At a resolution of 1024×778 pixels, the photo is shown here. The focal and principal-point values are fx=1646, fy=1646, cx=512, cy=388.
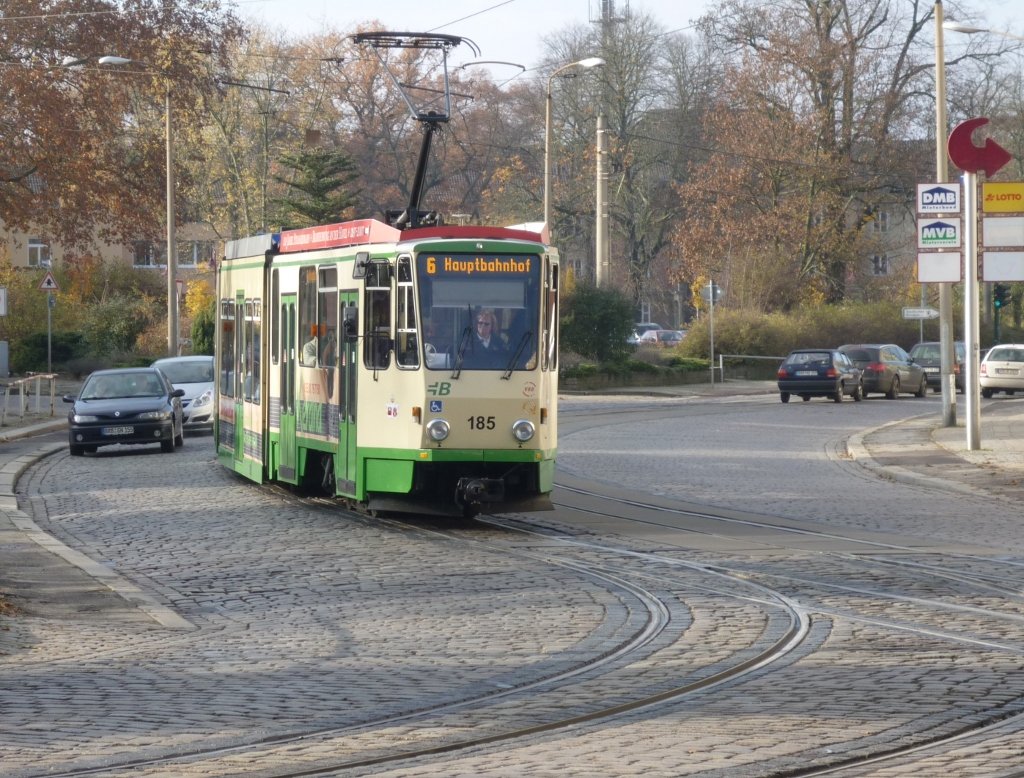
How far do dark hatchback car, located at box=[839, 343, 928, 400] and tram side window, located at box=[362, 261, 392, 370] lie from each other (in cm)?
3328

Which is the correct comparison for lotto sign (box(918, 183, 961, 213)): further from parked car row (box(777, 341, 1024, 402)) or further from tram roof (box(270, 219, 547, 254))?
parked car row (box(777, 341, 1024, 402))

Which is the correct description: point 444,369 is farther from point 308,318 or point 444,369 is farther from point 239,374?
point 239,374

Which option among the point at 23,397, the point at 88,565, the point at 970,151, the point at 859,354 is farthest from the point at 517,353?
the point at 859,354

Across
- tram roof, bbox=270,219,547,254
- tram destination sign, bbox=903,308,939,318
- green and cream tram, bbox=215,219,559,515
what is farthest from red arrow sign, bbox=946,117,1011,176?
tram destination sign, bbox=903,308,939,318

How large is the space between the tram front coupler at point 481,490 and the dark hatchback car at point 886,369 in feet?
110

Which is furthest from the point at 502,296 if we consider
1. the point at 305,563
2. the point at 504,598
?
the point at 504,598

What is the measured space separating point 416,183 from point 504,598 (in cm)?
1092

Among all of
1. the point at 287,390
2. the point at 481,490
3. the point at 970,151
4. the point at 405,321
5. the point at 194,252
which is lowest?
the point at 481,490

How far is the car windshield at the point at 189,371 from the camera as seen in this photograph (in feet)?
111

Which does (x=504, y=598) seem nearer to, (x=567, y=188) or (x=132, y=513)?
(x=132, y=513)

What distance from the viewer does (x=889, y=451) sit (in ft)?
87.1

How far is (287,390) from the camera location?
18750mm

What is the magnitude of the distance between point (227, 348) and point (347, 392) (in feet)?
19.9

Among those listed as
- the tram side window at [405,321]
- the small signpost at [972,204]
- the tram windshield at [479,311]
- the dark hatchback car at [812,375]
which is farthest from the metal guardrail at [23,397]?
the tram windshield at [479,311]
